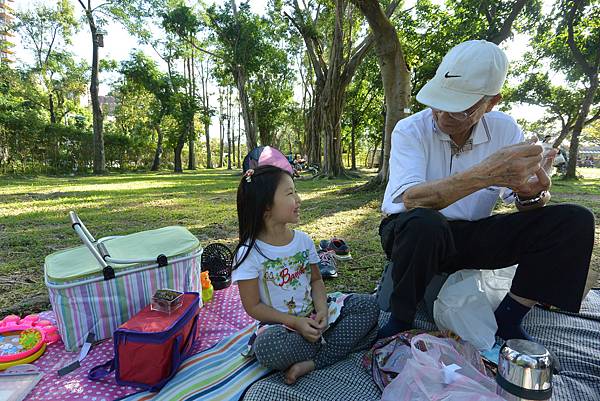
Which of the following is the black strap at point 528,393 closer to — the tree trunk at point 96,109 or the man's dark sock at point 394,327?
the man's dark sock at point 394,327

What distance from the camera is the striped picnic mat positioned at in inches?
57.2

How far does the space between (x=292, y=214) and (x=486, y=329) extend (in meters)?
1.09

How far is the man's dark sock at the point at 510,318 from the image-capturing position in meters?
1.73

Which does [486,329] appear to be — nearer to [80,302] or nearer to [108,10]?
[80,302]

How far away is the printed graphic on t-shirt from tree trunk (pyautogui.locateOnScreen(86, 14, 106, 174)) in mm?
17411

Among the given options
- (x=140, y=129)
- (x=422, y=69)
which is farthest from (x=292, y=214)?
(x=140, y=129)

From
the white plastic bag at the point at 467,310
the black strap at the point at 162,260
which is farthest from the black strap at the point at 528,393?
the black strap at the point at 162,260

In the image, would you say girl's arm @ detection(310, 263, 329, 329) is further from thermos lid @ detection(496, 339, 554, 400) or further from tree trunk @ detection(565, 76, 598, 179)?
tree trunk @ detection(565, 76, 598, 179)

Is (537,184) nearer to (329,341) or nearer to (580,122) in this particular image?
(329,341)

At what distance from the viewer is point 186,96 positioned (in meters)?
22.3

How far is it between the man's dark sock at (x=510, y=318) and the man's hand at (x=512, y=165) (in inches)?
25.3

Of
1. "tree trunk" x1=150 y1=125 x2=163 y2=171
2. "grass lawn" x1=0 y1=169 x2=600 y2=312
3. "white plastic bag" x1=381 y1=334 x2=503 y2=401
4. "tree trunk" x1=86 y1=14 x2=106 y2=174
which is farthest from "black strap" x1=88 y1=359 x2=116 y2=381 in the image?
"tree trunk" x1=150 y1=125 x2=163 y2=171

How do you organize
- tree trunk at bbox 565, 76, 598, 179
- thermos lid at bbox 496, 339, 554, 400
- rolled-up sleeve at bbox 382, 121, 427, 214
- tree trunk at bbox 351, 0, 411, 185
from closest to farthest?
thermos lid at bbox 496, 339, 554, 400
rolled-up sleeve at bbox 382, 121, 427, 214
tree trunk at bbox 351, 0, 411, 185
tree trunk at bbox 565, 76, 598, 179

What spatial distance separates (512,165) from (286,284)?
1.12 m
